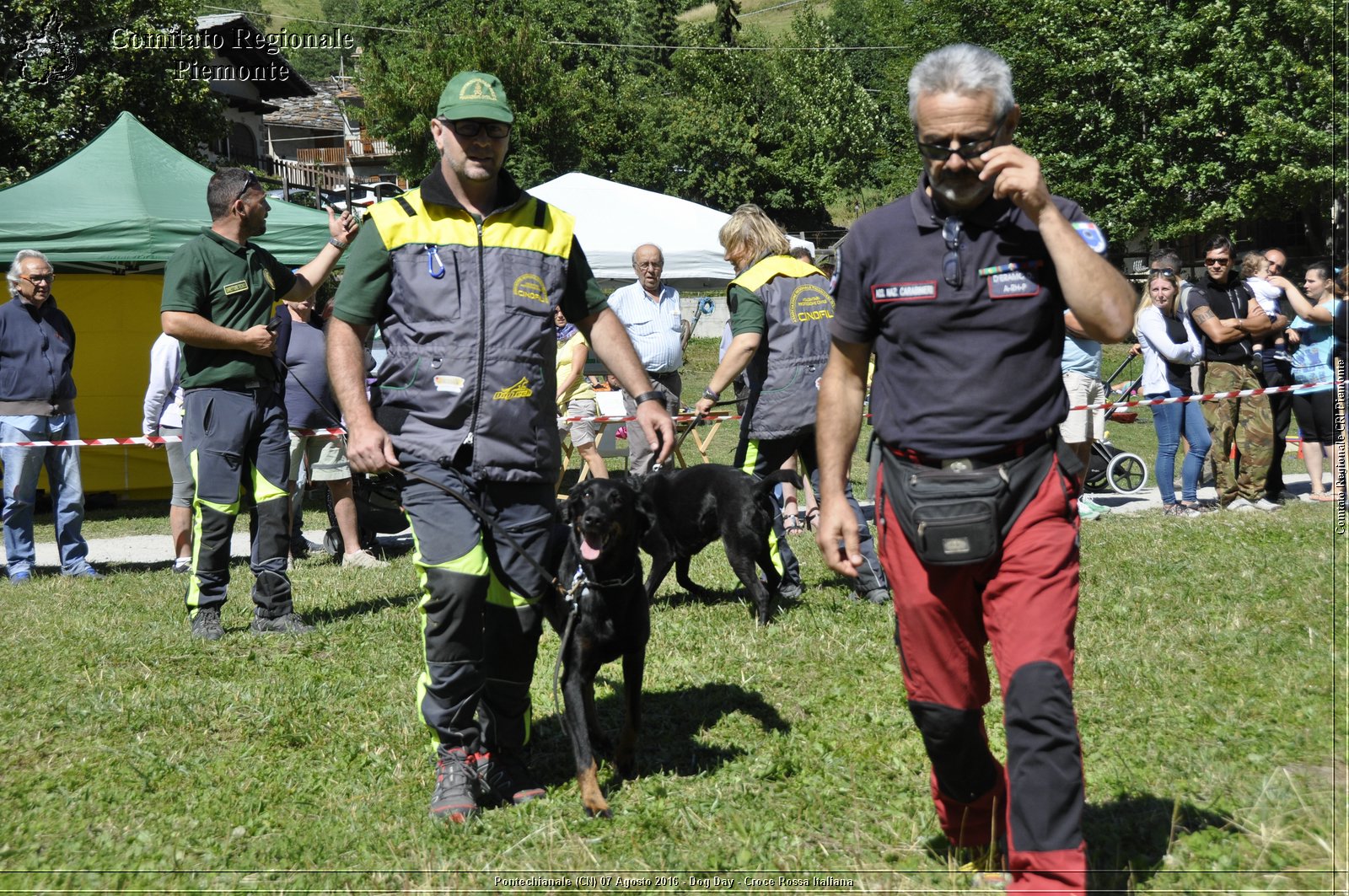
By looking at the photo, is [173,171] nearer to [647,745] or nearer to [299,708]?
[299,708]

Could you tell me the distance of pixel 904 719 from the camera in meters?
4.63

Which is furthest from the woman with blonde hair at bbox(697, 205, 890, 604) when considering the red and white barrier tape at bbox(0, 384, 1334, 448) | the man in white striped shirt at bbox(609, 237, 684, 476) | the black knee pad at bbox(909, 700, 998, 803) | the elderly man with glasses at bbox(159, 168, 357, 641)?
the black knee pad at bbox(909, 700, 998, 803)

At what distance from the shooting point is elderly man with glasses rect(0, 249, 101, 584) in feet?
29.3

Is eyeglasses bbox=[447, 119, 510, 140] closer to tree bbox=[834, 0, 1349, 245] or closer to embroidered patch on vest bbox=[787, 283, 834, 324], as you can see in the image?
embroidered patch on vest bbox=[787, 283, 834, 324]

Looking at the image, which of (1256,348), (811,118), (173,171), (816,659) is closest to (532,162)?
(811,118)

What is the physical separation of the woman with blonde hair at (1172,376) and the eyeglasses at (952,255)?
26.4ft

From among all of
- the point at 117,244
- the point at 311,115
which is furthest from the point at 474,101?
the point at 311,115

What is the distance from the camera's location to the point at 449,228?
3754 mm

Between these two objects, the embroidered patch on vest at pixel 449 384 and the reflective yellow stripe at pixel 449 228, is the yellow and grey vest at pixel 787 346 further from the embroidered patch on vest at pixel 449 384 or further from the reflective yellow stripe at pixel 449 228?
the embroidered patch on vest at pixel 449 384

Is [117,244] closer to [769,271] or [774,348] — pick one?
[769,271]

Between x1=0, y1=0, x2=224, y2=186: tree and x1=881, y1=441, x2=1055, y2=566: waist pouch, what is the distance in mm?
19628

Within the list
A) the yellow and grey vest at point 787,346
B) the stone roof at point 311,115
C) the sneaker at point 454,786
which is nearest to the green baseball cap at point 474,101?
the sneaker at point 454,786

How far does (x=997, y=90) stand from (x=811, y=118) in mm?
57721

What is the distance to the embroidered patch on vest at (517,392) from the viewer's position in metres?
3.74
